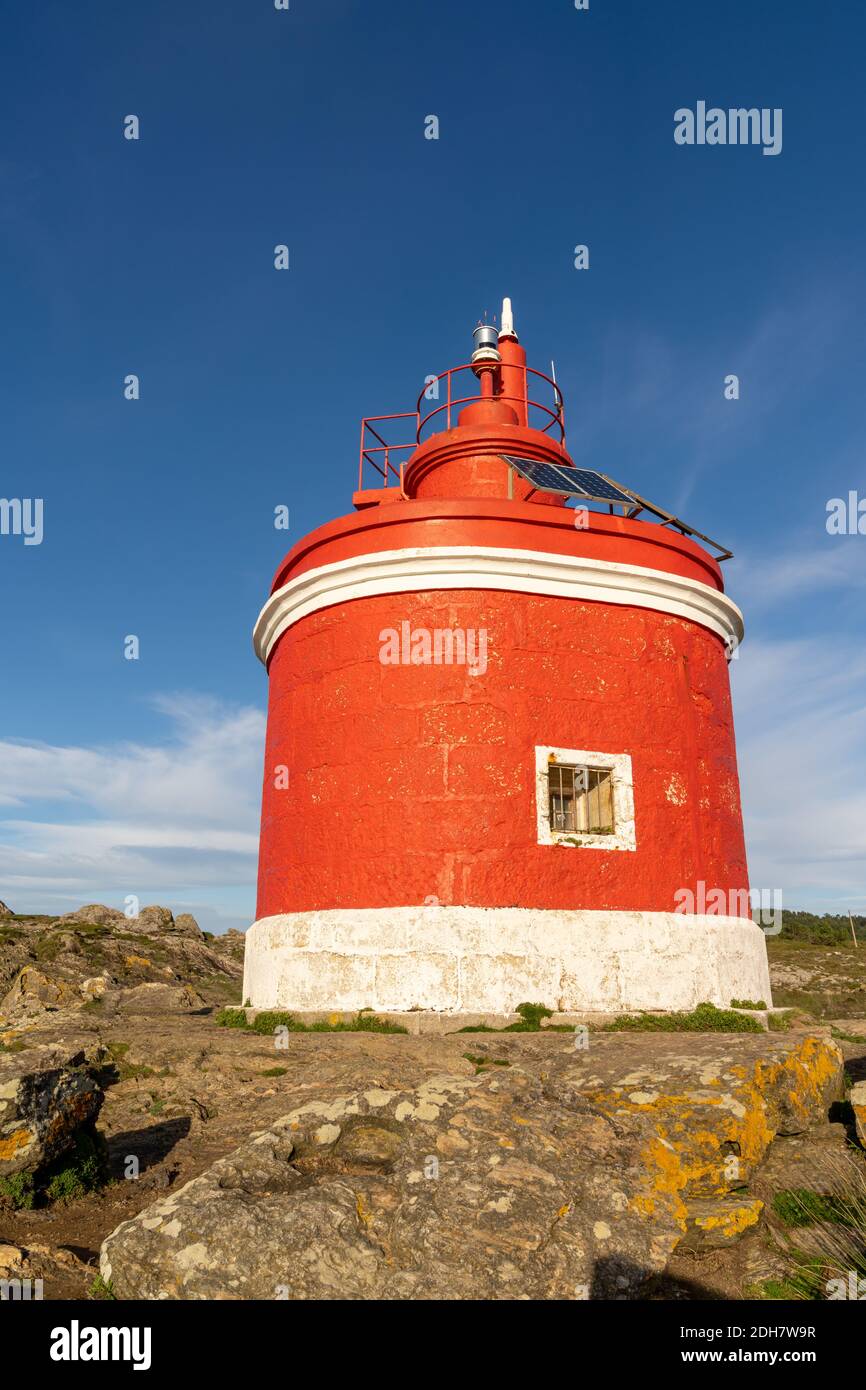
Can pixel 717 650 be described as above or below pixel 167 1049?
above

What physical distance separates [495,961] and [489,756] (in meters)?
2.51

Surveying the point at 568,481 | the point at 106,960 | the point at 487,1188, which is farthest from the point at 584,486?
the point at 106,960

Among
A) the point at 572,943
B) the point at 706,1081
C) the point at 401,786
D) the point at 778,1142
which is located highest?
the point at 401,786

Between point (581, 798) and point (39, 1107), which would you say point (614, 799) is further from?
point (39, 1107)

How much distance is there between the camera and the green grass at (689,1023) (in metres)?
10.3

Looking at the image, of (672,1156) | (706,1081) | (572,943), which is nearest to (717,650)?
(572,943)

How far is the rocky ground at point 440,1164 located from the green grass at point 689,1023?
1.10m

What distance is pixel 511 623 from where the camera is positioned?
464 inches

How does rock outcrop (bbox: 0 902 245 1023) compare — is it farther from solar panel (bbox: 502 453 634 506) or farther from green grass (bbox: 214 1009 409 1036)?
solar panel (bbox: 502 453 634 506)

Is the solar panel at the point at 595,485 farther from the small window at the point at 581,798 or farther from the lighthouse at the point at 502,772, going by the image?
the small window at the point at 581,798

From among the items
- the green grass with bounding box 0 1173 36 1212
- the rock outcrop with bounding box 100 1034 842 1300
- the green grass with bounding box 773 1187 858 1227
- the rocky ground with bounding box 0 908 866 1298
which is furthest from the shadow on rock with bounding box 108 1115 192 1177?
the green grass with bounding box 773 1187 858 1227
